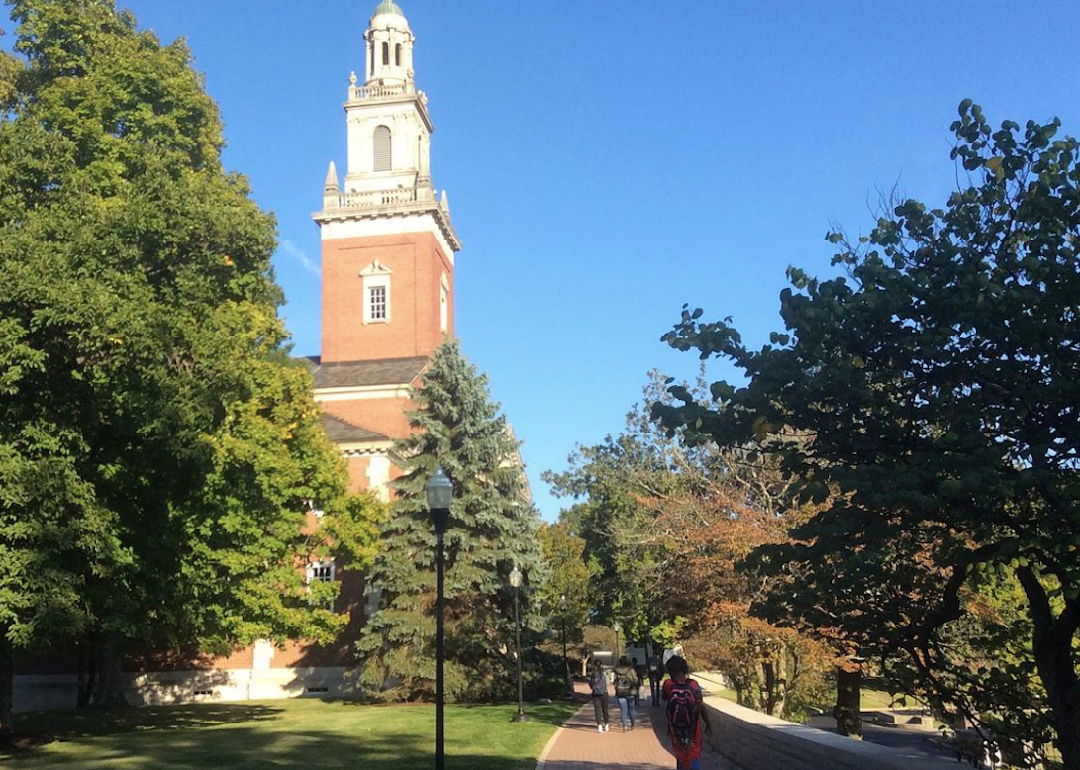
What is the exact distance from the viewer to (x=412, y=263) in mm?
44344

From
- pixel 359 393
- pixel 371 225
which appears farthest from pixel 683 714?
pixel 371 225

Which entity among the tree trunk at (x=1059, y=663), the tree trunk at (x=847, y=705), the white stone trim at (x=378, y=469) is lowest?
the tree trunk at (x=847, y=705)

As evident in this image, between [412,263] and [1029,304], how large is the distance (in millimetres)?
39820

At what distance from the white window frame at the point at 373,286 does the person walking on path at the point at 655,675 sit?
19.0m

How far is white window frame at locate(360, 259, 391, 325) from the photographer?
44438mm

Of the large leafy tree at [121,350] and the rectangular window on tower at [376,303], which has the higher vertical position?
the rectangular window on tower at [376,303]

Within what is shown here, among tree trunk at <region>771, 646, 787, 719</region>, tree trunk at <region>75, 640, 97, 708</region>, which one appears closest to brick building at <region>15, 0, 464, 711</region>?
tree trunk at <region>75, 640, 97, 708</region>

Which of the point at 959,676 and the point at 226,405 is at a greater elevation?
the point at 226,405

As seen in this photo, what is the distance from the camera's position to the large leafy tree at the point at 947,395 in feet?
18.9

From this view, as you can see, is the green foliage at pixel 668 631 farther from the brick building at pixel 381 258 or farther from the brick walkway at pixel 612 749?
the brick building at pixel 381 258

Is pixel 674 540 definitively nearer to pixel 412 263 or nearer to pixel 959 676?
pixel 959 676

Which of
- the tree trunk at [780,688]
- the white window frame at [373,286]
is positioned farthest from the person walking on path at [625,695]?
the white window frame at [373,286]

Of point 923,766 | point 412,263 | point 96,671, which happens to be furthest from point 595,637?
point 923,766

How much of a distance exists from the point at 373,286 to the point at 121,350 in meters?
30.6
